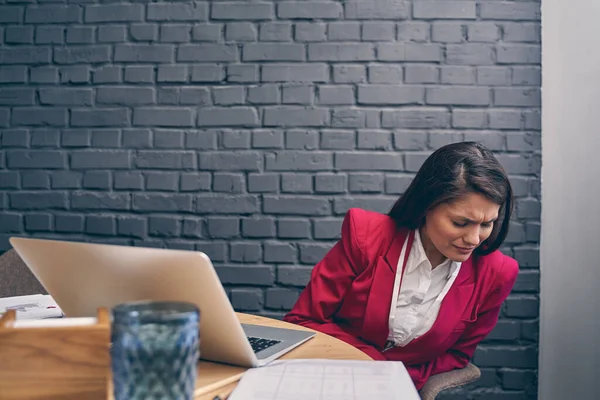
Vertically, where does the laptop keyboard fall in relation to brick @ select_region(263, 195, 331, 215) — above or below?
below

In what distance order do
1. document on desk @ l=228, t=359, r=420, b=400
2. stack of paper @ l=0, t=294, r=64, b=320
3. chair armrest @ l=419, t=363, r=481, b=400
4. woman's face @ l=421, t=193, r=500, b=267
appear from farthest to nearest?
woman's face @ l=421, t=193, r=500, b=267 < chair armrest @ l=419, t=363, r=481, b=400 < stack of paper @ l=0, t=294, r=64, b=320 < document on desk @ l=228, t=359, r=420, b=400

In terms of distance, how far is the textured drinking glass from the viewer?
0.45 metres

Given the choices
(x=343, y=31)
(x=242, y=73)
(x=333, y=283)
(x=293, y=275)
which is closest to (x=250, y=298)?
(x=293, y=275)

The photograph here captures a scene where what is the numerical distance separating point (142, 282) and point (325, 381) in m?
0.28

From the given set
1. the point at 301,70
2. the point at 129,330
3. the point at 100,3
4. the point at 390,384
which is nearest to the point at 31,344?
the point at 129,330

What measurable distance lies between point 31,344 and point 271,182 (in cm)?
162

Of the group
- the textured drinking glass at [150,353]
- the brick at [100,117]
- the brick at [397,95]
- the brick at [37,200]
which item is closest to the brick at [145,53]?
the brick at [100,117]

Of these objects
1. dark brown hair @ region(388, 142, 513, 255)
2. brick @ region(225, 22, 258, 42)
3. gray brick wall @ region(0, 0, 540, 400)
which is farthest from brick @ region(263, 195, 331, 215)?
brick @ region(225, 22, 258, 42)

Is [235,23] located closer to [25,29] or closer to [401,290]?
[25,29]

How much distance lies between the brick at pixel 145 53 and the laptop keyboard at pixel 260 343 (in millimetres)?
1593

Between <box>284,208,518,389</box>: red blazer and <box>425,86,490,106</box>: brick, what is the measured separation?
2.53 feet

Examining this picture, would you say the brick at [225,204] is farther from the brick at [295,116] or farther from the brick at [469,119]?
the brick at [469,119]

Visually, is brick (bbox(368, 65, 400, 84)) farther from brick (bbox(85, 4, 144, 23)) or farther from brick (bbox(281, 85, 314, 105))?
brick (bbox(85, 4, 144, 23))

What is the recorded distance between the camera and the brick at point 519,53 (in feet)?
7.00
